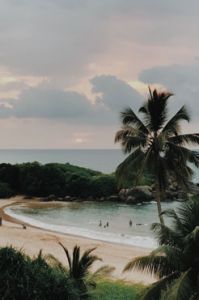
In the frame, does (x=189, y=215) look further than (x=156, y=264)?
Yes

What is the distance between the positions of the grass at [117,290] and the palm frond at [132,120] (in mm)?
7528

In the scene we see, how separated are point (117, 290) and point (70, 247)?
15.4 meters

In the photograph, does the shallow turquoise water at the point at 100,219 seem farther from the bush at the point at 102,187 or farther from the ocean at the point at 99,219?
the bush at the point at 102,187

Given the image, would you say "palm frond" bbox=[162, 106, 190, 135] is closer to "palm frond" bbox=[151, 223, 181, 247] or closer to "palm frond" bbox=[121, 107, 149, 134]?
"palm frond" bbox=[121, 107, 149, 134]

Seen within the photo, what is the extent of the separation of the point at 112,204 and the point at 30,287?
192 feet

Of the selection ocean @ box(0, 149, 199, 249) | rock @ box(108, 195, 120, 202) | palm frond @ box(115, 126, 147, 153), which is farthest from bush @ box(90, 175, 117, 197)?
palm frond @ box(115, 126, 147, 153)

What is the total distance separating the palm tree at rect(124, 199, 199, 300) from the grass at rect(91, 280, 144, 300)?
5.57 metres

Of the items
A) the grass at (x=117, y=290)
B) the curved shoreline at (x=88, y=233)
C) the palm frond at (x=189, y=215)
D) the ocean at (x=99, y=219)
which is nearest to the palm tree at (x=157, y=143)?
the grass at (x=117, y=290)

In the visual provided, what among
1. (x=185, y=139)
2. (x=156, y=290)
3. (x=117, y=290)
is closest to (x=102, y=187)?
(x=185, y=139)

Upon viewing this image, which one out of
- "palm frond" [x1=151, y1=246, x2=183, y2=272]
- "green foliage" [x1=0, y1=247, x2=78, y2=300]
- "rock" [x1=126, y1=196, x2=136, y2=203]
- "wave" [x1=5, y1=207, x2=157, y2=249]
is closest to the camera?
"green foliage" [x1=0, y1=247, x2=78, y2=300]

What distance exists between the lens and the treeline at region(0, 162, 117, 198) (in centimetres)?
7738

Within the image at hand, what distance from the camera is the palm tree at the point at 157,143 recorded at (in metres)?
22.5

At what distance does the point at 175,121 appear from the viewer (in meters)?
22.6

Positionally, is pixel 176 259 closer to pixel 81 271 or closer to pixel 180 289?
pixel 180 289
